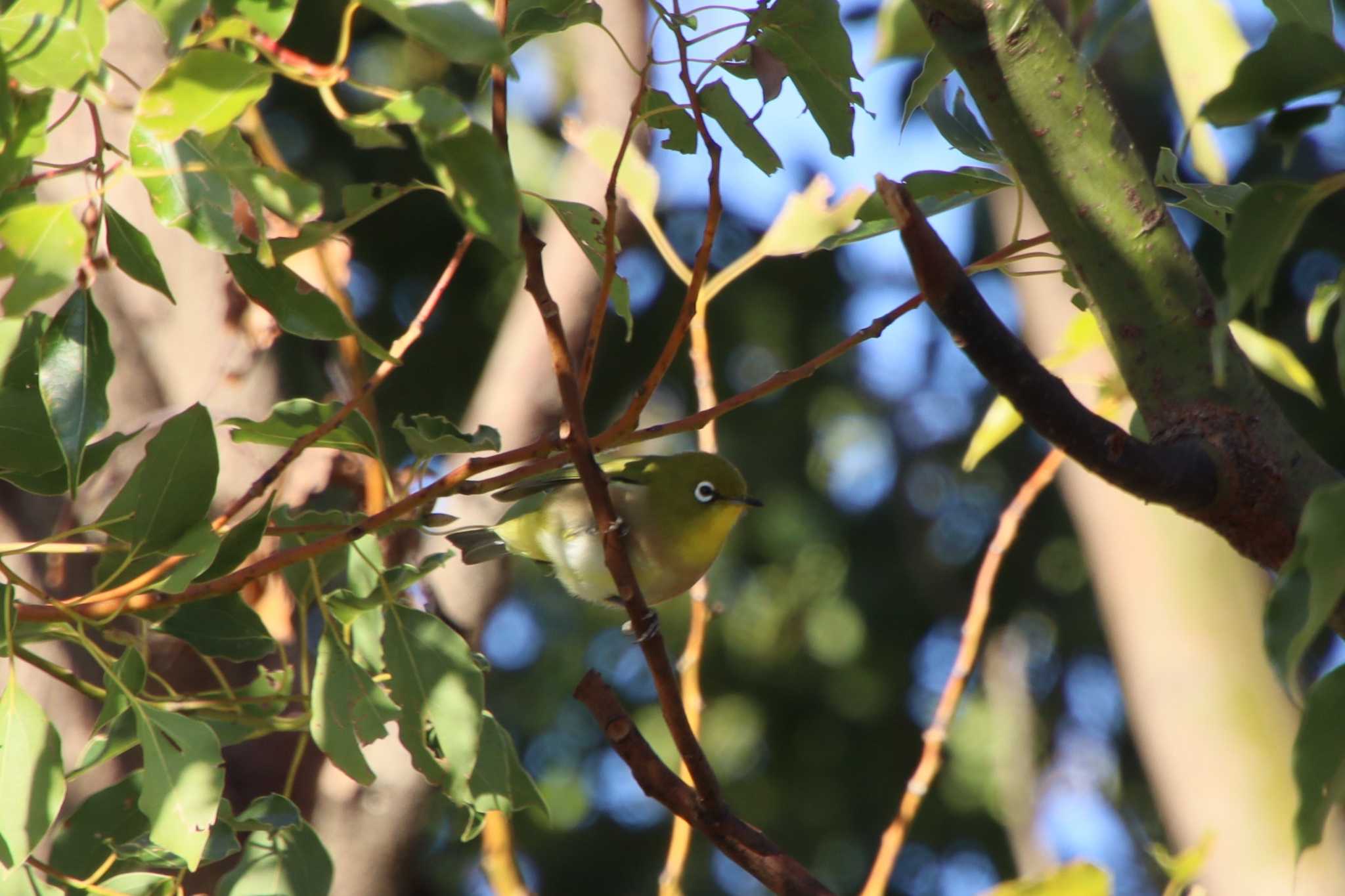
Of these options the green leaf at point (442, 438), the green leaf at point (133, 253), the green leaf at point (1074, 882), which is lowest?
the green leaf at point (1074, 882)

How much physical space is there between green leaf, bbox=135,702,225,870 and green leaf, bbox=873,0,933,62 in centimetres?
114

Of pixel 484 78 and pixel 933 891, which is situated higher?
pixel 484 78

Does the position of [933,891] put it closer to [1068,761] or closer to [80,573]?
[1068,761]

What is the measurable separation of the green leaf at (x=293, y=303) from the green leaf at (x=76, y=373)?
0.15m

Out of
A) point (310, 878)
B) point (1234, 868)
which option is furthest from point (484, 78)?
point (1234, 868)

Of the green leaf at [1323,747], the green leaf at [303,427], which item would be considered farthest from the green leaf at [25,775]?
the green leaf at [1323,747]

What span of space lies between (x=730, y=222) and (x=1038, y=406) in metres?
4.23

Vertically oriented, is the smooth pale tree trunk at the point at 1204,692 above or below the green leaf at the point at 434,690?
below

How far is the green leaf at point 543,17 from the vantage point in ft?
3.84

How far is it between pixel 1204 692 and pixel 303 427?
184 cm

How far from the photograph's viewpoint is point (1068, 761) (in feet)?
18.6

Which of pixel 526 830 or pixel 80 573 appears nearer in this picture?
pixel 80 573

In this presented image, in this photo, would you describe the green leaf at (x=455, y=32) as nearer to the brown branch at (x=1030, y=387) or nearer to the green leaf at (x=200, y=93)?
the green leaf at (x=200, y=93)

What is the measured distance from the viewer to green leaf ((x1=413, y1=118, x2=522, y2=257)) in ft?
2.72
